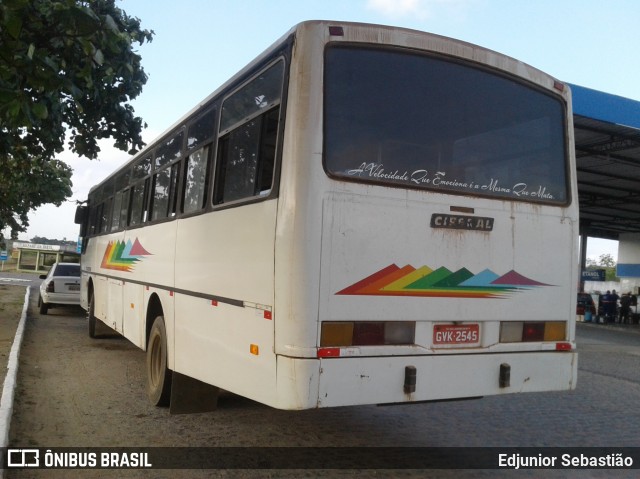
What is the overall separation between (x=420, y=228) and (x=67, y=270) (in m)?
16.1

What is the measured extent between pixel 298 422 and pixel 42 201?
26489 mm

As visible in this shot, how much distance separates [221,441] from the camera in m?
5.85

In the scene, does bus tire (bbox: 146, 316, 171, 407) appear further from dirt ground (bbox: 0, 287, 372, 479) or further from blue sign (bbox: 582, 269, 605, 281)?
blue sign (bbox: 582, 269, 605, 281)

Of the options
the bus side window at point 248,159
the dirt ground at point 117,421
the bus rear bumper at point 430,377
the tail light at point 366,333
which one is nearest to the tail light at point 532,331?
the bus rear bumper at point 430,377

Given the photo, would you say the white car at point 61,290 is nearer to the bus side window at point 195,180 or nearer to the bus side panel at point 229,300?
the bus side window at point 195,180

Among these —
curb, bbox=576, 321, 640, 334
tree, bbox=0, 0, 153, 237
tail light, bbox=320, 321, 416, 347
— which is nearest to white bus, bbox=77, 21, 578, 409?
tail light, bbox=320, 321, 416, 347

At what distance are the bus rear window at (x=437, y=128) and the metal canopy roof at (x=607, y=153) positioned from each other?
10718 millimetres

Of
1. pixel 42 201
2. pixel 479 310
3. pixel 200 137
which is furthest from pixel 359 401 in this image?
pixel 42 201

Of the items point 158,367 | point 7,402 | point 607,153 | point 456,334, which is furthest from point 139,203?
point 607,153

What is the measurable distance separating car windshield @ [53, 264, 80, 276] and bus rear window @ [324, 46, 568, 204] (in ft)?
51.3

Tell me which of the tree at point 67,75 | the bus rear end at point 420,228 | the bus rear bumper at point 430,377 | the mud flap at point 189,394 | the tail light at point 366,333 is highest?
the tree at point 67,75

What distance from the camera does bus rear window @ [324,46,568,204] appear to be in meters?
4.61

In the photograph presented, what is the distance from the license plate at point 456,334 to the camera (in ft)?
15.7

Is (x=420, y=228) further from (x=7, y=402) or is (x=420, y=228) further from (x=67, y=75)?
(x=67, y=75)
